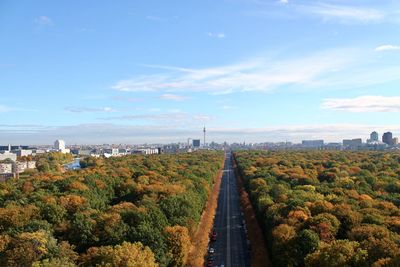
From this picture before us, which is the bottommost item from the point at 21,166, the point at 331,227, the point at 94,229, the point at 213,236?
the point at 213,236

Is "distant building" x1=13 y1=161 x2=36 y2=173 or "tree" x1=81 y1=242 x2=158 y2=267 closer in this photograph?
"tree" x1=81 y1=242 x2=158 y2=267

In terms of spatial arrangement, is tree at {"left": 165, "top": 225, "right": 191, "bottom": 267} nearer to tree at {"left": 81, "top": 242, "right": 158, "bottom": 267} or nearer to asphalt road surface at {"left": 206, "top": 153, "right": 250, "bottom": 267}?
tree at {"left": 81, "top": 242, "right": 158, "bottom": 267}

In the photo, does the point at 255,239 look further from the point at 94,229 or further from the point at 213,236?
the point at 94,229

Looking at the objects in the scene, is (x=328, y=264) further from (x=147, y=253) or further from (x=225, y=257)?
(x=225, y=257)

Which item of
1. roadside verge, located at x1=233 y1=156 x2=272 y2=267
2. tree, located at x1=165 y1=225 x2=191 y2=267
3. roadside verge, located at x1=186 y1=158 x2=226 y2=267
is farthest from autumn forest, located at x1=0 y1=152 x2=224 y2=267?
roadside verge, located at x1=233 y1=156 x2=272 y2=267

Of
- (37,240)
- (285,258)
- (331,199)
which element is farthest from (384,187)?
(37,240)

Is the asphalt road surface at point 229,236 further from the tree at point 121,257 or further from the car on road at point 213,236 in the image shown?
the tree at point 121,257

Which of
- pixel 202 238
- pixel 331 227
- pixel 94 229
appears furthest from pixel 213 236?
pixel 331 227

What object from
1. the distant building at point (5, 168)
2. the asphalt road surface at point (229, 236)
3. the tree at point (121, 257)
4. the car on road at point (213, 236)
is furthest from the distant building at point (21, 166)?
the tree at point (121, 257)
